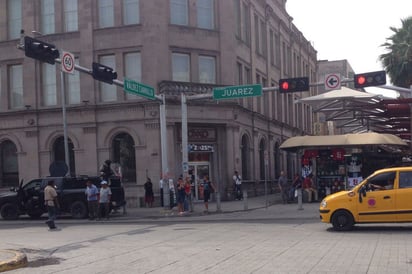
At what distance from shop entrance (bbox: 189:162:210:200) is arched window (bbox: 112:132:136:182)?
340cm

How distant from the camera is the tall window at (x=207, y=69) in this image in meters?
34.7

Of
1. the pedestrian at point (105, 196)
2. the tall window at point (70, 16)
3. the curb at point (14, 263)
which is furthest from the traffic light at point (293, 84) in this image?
the tall window at point (70, 16)

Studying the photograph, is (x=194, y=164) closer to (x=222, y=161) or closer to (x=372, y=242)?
(x=222, y=161)

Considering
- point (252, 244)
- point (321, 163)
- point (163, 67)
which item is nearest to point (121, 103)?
point (163, 67)

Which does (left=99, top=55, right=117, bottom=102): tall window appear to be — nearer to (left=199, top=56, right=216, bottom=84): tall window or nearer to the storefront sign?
(left=199, top=56, right=216, bottom=84): tall window

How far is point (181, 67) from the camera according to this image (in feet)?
112

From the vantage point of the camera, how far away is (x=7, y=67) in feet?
119

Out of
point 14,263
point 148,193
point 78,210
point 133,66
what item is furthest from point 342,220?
point 133,66

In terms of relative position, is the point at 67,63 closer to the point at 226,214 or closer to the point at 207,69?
the point at 226,214

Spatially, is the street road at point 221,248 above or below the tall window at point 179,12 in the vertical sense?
below

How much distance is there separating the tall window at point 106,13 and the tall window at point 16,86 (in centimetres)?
619

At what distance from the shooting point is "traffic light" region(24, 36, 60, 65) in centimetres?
1784

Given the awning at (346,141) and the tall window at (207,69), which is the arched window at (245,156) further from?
the awning at (346,141)

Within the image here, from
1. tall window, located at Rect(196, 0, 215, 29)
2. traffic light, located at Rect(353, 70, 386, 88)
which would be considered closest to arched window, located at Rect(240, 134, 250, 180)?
tall window, located at Rect(196, 0, 215, 29)
